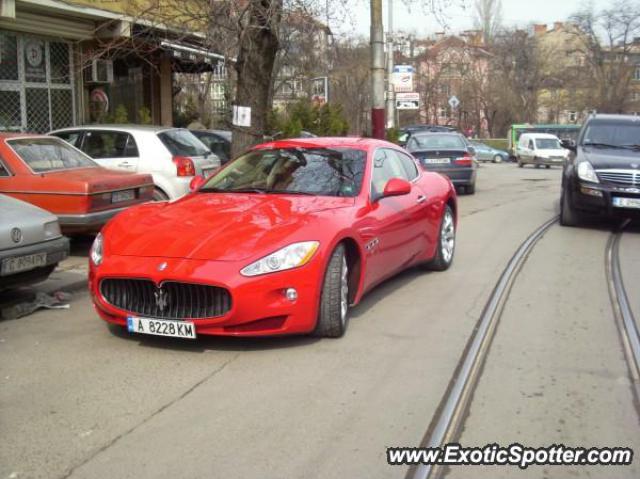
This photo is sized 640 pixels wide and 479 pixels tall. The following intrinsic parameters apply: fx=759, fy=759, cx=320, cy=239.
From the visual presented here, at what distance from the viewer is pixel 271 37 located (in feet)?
40.3

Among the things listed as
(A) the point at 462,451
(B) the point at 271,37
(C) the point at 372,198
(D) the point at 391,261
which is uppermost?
(B) the point at 271,37

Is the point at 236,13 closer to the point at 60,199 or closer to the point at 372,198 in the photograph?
the point at 60,199

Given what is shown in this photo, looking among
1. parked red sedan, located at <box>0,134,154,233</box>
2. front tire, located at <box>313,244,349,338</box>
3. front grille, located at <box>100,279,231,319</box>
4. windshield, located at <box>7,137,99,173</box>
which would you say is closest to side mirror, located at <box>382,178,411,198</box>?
front tire, located at <box>313,244,349,338</box>

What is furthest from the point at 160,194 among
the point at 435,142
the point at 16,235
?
the point at 435,142

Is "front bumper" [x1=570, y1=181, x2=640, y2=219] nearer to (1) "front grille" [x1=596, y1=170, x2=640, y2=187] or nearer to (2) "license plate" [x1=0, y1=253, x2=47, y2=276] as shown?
(1) "front grille" [x1=596, y1=170, x2=640, y2=187]

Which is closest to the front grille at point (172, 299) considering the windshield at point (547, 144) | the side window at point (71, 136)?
the side window at point (71, 136)

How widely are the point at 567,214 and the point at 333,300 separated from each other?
7650 mm

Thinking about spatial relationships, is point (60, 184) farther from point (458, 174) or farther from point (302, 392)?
point (458, 174)

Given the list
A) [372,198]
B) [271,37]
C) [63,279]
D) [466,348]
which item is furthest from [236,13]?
[466,348]

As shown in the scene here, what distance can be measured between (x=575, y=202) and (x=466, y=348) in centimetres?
680

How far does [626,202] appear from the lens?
1098cm

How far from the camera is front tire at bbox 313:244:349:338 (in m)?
5.45

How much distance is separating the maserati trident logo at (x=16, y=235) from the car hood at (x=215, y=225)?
958 millimetres

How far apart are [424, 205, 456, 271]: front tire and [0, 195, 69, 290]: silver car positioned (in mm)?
3797
